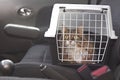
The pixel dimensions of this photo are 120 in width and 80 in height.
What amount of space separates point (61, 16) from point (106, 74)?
34 cm

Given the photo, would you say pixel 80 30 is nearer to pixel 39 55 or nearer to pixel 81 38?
pixel 81 38

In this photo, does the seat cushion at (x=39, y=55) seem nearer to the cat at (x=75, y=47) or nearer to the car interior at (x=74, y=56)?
the car interior at (x=74, y=56)

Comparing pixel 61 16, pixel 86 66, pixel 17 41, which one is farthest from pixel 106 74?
pixel 17 41

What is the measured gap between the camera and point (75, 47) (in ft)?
4.32

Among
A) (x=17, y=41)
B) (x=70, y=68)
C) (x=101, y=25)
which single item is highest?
(x=101, y=25)

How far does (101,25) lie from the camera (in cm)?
136

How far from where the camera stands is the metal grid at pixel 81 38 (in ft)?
4.32

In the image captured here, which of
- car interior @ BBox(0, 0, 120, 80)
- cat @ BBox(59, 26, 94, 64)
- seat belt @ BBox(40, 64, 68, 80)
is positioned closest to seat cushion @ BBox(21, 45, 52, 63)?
car interior @ BBox(0, 0, 120, 80)

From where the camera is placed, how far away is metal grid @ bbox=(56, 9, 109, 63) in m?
1.32

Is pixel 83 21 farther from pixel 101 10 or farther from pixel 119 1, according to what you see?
pixel 119 1

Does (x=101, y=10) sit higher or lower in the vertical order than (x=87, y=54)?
higher

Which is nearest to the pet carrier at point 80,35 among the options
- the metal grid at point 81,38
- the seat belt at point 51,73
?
the metal grid at point 81,38

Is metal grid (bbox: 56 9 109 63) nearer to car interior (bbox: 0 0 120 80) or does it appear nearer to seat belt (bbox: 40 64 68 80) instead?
car interior (bbox: 0 0 120 80)

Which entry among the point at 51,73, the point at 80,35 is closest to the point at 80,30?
the point at 80,35
